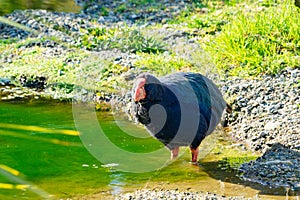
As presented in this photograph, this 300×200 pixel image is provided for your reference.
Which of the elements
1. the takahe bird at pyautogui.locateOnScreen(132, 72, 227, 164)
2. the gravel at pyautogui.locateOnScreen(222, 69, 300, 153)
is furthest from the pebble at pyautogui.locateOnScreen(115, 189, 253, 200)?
the gravel at pyautogui.locateOnScreen(222, 69, 300, 153)

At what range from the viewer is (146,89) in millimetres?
6246

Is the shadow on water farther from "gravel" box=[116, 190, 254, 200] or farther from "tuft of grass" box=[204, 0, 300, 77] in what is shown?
"tuft of grass" box=[204, 0, 300, 77]

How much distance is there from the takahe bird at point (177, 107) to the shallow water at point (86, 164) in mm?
343

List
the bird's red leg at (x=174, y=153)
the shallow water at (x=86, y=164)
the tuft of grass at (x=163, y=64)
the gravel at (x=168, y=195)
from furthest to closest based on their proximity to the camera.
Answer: the tuft of grass at (x=163, y=64) → the bird's red leg at (x=174, y=153) → the shallow water at (x=86, y=164) → the gravel at (x=168, y=195)

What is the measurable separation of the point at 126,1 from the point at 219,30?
414 cm

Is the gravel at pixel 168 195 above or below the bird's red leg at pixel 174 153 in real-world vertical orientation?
below

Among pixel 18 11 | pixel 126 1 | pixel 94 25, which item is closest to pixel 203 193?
pixel 94 25

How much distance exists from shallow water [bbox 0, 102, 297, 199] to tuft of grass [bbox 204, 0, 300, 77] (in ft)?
5.56

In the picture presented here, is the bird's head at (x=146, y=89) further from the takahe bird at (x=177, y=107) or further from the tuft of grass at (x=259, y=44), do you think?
the tuft of grass at (x=259, y=44)

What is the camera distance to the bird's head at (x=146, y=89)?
6227 millimetres

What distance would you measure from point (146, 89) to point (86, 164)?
129 cm

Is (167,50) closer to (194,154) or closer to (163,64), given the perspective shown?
(163,64)

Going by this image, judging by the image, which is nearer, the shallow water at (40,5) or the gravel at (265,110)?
the gravel at (265,110)

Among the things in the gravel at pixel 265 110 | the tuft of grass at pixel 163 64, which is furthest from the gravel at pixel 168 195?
the tuft of grass at pixel 163 64
